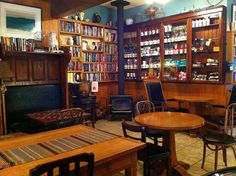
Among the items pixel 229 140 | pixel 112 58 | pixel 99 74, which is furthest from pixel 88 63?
pixel 229 140

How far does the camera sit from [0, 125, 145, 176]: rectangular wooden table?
4.63 feet

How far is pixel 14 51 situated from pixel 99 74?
2.65m

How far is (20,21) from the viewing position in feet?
14.3

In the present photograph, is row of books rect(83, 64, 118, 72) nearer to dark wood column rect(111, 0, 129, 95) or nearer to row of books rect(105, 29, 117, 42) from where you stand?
dark wood column rect(111, 0, 129, 95)

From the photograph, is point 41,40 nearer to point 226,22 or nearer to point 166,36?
point 166,36

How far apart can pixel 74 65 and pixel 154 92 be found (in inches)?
83.8

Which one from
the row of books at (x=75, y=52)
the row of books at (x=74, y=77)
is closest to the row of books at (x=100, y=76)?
the row of books at (x=74, y=77)

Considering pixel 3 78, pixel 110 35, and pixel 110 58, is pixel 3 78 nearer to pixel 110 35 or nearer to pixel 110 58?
pixel 110 58

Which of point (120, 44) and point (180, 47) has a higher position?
point (120, 44)

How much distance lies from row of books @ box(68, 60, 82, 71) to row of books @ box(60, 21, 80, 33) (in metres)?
0.79

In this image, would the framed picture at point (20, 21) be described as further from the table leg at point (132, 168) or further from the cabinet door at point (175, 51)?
the table leg at point (132, 168)

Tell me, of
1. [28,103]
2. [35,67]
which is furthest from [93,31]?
[28,103]

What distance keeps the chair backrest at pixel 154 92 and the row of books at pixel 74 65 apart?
1.79m

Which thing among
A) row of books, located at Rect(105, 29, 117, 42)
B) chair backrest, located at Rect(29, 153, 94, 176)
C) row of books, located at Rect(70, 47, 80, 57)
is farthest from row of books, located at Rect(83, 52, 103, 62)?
chair backrest, located at Rect(29, 153, 94, 176)
